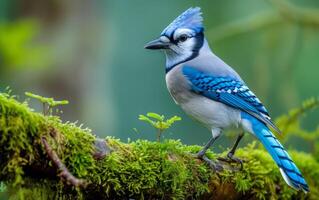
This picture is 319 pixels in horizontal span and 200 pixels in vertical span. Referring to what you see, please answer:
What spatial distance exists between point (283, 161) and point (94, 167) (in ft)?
4.10

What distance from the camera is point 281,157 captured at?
4039mm

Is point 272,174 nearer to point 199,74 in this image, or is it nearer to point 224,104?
point 224,104

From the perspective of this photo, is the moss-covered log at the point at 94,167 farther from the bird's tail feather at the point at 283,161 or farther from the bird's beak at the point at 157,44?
the bird's beak at the point at 157,44

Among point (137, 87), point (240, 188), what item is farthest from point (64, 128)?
point (137, 87)

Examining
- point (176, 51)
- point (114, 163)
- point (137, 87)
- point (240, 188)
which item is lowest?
point (137, 87)

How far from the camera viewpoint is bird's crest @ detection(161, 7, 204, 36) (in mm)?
4906

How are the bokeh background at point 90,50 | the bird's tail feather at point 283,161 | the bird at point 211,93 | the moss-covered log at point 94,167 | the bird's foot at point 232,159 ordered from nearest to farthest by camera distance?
1. the moss-covered log at point 94,167
2. the bird's tail feather at point 283,161
3. the bird's foot at point 232,159
4. the bird at point 211,93
5. the bokeh background at point 90,50

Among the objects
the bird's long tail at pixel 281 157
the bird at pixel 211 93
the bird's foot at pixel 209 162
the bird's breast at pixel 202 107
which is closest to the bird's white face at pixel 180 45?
the bird at pixel 211 93

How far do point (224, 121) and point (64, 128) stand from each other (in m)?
1.55

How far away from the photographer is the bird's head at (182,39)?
4945 mm

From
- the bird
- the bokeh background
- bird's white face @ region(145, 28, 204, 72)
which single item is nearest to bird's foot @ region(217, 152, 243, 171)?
the bird

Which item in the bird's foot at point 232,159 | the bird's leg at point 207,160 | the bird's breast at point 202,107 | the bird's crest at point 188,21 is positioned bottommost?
the bird's foot at point 232,159

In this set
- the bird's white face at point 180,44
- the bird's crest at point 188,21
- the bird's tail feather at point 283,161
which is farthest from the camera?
the bird's white face at point 180,44

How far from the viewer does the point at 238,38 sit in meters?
8.09
